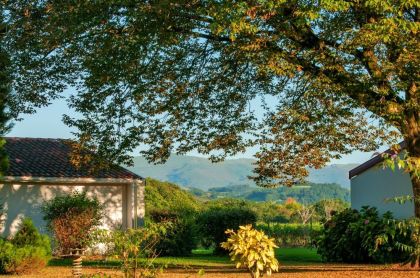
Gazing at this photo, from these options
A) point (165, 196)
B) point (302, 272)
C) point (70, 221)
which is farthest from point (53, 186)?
point (165, 196)

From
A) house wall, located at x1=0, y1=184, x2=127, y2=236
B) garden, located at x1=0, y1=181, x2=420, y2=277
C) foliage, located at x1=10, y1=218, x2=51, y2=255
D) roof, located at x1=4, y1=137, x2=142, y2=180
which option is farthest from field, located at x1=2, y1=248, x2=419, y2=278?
roof, located at x1=4, y1=137, x2=142, y2=180

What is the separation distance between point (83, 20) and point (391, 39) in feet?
21.4

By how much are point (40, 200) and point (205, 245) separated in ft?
23.8

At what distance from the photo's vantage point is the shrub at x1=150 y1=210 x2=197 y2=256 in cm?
2622

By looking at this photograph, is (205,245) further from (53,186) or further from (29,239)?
(29,239)

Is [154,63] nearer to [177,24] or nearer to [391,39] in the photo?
[177,24]

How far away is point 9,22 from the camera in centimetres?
1619

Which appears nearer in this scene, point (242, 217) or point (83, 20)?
point (83, 20)

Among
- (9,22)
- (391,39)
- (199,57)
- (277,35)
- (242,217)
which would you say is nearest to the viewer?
→ (391,39)

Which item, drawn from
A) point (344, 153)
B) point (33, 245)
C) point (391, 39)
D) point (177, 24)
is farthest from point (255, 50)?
point (33, 245)

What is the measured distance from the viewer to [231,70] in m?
17.8

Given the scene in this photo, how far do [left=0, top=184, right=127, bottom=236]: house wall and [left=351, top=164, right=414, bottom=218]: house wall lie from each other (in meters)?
9.23

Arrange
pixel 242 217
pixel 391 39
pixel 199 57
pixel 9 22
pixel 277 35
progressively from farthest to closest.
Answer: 1. pixel 242 217
2. pixel 199 57
3. pixel 9 22
4. pixel 277 35
5. pixel 391 39

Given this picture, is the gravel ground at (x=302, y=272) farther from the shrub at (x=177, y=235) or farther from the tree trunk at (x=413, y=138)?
the shrub at (x=177, y=235)
